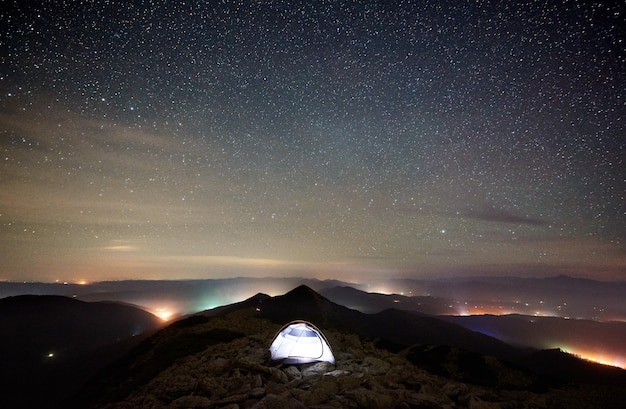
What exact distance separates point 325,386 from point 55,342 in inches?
3587

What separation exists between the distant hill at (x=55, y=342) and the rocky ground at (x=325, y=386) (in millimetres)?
46652

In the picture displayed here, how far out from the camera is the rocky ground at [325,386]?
943 centimetres

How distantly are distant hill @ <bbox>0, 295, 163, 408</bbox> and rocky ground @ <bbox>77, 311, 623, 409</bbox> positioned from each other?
153ft

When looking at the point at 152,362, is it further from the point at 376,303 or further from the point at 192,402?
the point at 376,303

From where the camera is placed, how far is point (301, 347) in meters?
14.9

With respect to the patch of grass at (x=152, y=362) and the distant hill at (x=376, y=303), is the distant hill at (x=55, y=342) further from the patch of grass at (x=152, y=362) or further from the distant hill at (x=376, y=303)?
the distant hill at (x=376, y=303)

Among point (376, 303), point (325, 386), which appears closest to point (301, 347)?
point (325, 386)

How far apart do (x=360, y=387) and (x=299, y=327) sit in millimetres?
6357

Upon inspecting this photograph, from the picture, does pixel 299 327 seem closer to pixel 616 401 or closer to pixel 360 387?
pixel 360 387

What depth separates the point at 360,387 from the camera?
10.3m

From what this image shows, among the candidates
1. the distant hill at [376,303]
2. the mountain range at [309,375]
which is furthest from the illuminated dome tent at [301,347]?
the distant hill at [376,303]

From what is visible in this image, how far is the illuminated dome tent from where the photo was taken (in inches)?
573

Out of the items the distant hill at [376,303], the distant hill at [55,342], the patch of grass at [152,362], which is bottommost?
the distant hill at [376,303]

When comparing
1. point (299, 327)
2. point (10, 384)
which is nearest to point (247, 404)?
point (299, 327)
